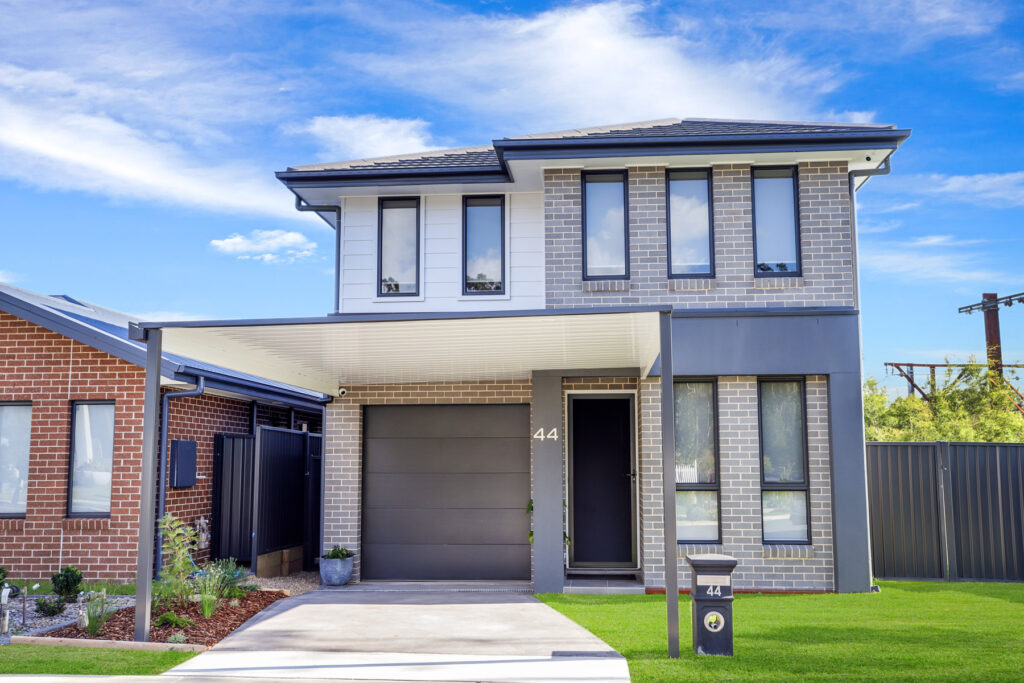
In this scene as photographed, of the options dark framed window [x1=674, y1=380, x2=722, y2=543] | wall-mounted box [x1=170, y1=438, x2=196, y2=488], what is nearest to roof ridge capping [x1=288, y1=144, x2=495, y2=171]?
wall-mounted box [x1=170, y1=438, x2=196, y2=488]

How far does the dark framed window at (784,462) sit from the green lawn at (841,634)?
0.90 m

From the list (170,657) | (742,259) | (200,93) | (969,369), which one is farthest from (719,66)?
(170,657)

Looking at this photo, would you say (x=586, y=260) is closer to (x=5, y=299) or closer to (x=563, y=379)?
(x=563, y=379)

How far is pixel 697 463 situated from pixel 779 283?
2613 mm

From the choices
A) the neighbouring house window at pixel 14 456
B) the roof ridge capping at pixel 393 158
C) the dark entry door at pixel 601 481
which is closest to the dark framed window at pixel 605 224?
the roof ridge capping at pixel 393 158

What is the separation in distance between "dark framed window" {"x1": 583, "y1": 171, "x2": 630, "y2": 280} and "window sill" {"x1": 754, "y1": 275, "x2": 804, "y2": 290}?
1779 mm

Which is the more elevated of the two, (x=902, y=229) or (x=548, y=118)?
(x=548, y=118)

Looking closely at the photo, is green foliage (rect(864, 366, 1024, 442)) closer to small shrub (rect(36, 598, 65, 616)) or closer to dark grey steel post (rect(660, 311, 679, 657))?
dark grey steel post (rect(660, 311, 679, 657))

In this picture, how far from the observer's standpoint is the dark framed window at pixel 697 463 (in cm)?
1075

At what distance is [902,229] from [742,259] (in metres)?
25.0

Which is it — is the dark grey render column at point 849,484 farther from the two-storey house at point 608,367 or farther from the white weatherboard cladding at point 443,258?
the white weatherboard cladding at point 443,258

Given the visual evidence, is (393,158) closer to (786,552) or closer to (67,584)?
(67,584)

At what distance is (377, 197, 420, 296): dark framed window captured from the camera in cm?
1188

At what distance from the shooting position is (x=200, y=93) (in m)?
23.0
